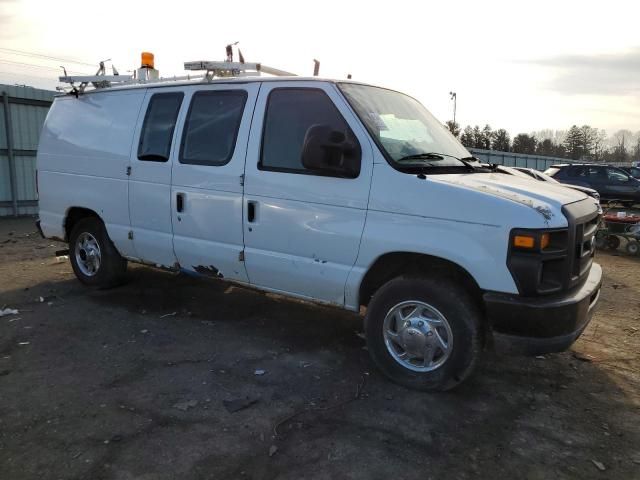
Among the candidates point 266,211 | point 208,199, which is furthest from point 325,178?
point 208,199

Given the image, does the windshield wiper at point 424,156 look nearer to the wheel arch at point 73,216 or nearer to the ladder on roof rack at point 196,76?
the ladder on roof rack at point 196,76

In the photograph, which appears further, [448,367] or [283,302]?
[283,302]

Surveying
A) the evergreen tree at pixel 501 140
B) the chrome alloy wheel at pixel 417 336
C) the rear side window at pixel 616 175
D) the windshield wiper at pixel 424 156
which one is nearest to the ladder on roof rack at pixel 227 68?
the windshield wiper at pixel 424 156

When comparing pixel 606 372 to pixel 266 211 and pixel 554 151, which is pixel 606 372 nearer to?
pixel 266 211

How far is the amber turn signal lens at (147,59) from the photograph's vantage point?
20.3 feet

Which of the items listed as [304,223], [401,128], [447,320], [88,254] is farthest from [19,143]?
[447,320]

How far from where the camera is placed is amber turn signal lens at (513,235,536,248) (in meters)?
3.28

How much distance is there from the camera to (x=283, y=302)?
5.94 meters

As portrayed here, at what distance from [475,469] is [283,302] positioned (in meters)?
3.31

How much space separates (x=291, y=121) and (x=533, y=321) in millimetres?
2394

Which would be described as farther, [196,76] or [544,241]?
[196,76]

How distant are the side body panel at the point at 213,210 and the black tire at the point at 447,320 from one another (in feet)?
4.50

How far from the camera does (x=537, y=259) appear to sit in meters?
3.29

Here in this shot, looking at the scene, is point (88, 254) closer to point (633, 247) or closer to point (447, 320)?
point (447, 320)
